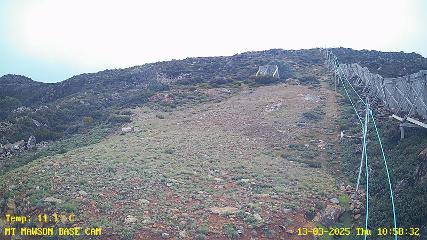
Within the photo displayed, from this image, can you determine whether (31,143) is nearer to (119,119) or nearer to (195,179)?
(119,119)

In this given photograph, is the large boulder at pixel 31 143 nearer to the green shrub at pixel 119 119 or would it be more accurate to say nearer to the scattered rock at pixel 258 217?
the green shrub at pixel 119 119

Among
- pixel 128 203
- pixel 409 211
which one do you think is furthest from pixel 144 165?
pixel 409 211

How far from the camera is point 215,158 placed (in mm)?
15820

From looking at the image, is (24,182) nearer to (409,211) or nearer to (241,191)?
(241,191)

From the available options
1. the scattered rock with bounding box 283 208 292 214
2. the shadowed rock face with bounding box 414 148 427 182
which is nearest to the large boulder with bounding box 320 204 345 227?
the scattered rock with bounding box 283 208 292 214

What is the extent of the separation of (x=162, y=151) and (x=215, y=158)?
97.1 inches

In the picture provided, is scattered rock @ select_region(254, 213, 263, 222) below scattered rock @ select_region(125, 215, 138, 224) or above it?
below

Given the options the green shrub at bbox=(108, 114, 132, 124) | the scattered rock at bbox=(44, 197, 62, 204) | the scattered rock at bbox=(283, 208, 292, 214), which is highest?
the green shrub at bbox=(108, 114, 132, 124)

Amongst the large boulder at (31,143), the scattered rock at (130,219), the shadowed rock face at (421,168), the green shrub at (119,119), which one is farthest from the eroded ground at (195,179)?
the large boulder at (31,143)

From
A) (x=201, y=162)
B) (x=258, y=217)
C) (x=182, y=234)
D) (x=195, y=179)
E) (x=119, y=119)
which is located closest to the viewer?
(x=182, y=234)

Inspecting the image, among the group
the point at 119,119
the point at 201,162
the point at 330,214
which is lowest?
the point at 330,214

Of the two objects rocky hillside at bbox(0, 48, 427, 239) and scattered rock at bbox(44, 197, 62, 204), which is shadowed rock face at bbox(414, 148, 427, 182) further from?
scattered rock at bbox(44, 197, 62, 204)

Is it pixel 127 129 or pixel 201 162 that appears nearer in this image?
pixel 201 162

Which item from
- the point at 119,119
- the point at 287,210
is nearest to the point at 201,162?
the point at 287,210
